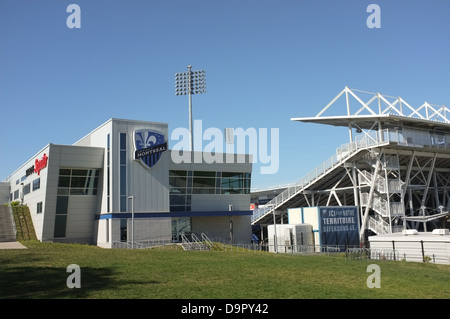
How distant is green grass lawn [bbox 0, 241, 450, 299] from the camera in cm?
1229

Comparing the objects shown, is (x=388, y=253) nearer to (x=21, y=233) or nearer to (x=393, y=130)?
(x=393, y=130)

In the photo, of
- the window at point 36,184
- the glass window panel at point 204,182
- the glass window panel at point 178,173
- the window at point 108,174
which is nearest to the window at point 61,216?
the window at point 36,184

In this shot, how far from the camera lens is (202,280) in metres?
14.7

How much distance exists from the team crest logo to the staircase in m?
14.5

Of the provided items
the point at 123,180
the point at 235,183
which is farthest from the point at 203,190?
the point at 123,180

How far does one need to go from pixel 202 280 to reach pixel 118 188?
91.2 ft

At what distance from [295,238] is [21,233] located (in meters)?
27.6

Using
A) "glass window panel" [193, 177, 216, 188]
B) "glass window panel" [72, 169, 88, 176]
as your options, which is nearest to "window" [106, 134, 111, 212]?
"glass window panel" [72, 169, 88, 176]

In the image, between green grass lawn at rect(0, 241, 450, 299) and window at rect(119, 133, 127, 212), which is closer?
green grass lawn at rect(0, 241, 450, 299)

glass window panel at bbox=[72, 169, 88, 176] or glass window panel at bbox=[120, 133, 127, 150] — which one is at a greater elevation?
glass window panel at bbox=[120, 133, 127, 150]

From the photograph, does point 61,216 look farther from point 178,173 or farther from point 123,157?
point 178,173

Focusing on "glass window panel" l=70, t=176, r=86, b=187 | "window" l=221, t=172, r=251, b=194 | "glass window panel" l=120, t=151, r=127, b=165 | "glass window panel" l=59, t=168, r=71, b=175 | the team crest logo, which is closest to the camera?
"glass window panel" l=120, t=151, r=127, b=165

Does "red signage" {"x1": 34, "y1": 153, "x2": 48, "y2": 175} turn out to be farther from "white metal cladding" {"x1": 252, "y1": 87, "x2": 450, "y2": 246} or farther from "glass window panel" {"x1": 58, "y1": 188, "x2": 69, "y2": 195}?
"white metal cladding" {"x1": 252, "y1": 87, "x2": 450, "y2": 246}
